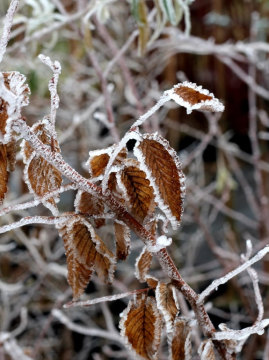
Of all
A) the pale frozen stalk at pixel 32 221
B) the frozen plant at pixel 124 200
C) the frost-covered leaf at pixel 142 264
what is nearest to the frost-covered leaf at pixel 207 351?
the frozen plant at pixel 124 200

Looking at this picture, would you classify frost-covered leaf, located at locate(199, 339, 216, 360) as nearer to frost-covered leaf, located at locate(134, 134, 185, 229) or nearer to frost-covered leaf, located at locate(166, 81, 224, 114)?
frost-covered leaf, located at locate(134, 134, 185, 229)

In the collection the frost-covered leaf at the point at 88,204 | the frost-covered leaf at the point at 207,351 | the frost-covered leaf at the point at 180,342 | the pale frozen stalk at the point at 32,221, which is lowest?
the frost-covered leaf at the point at 207,351

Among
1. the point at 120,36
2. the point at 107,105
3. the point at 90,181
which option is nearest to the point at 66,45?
the point at 120,36

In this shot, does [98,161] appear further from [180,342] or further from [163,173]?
[180,342]

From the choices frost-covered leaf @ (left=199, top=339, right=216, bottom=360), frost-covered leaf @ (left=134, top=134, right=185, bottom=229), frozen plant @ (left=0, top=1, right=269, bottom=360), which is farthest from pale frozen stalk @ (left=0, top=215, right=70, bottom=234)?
frost-covered leaf @ (left=199, top=339, right=216, bottom=360)

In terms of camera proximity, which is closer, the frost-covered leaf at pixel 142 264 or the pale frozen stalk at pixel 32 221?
the pale frozen stalk at pixel 32 221

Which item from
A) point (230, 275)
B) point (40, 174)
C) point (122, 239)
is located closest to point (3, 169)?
point (40, 174)

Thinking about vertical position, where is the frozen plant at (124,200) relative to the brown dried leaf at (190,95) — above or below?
below

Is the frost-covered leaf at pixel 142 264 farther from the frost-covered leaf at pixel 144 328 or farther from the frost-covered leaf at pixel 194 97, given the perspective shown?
the frost-covered leaf at pixel 194 97
